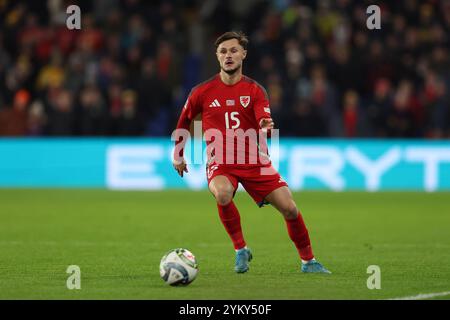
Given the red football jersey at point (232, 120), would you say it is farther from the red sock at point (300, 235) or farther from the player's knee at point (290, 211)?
the red sock at point (300, 235)

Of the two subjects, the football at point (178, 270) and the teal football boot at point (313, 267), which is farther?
the teal football boot at point (313, 267)

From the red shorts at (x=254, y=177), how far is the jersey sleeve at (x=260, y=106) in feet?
1.51

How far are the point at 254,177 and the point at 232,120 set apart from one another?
560 millimetres

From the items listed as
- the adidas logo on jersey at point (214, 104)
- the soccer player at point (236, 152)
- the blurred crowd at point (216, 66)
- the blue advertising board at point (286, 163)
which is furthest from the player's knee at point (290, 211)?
the blurred crowd at point (216, 66)

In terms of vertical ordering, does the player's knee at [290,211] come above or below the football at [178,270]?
above

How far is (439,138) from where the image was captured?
20.9 meters

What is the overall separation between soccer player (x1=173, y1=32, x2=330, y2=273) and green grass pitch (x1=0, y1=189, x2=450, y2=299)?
0.34 m

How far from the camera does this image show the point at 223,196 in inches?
351

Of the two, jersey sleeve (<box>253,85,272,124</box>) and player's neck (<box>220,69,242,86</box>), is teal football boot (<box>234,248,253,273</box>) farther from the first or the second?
player's neck (<box>220,69,242,86</box>)

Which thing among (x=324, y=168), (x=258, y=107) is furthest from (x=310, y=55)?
(x=258, y=107)

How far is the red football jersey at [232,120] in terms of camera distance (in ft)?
29.8

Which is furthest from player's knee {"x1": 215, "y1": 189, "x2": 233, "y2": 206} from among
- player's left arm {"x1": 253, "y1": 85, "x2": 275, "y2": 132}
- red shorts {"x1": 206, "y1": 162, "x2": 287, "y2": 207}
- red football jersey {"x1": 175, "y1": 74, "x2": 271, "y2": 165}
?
player's left arm {"x1": 253, "y1": 85, "x2": 275, "y2": 132}

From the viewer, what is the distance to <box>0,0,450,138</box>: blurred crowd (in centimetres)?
2080

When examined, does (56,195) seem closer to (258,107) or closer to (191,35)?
(191,35)
